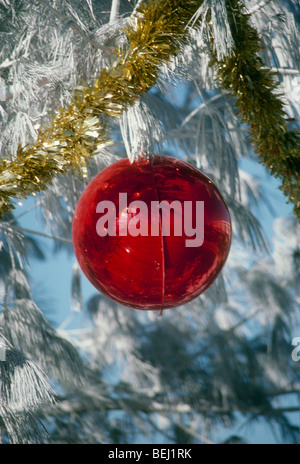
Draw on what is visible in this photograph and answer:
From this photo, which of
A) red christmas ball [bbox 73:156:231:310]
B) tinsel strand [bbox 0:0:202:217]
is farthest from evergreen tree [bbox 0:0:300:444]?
red christmas ball [bbox 73:156:231:310]

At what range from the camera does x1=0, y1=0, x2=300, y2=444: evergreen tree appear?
147 cm

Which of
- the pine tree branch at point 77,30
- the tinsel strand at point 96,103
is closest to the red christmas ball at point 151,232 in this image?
the tinsel strand at point 96,103

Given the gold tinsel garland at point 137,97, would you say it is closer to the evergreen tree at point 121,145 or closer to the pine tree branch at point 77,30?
the evergreen tree at point 121,145

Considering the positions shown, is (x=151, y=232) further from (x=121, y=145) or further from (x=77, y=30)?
(x=121, y=145)

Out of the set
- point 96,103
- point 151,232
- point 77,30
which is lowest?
point 151,232

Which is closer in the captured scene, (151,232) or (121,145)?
(151,232)

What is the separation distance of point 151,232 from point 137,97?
1.40ft

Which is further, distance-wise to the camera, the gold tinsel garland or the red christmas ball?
the gold tinsel garland

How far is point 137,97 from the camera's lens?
1497mm

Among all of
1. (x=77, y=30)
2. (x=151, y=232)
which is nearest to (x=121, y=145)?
(x=77, y=30)

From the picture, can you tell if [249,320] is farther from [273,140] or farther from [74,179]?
[273,140]

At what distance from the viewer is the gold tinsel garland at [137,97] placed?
1445 mm

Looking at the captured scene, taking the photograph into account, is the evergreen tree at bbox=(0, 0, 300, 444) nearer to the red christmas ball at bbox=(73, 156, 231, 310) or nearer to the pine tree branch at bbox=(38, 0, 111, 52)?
the pine tree branch at bbox=(38, 0, 111, 52)
